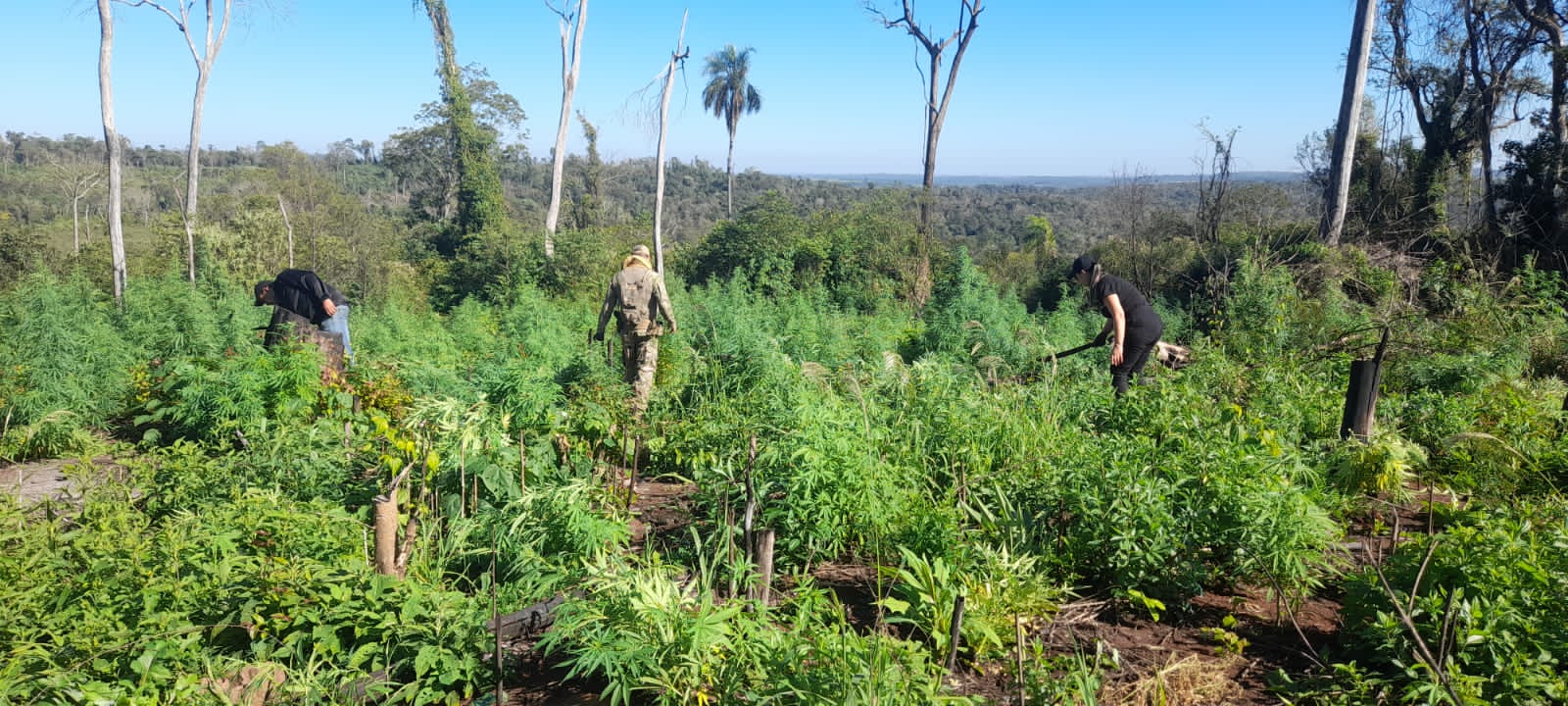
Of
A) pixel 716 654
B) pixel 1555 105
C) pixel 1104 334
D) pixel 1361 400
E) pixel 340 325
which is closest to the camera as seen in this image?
pixel 716 654

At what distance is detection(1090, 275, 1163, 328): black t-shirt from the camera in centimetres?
662

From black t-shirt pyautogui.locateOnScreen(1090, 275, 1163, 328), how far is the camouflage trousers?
12.6 feet

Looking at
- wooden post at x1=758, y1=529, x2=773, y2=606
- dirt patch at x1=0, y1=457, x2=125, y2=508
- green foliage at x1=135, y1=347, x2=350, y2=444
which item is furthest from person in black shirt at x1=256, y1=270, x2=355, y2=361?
wooden post at x1=758, y1=529, x2=773, y2=606

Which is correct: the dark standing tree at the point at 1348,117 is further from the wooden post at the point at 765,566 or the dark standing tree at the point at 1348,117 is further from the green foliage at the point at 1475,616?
the wooden post at the point at 765,566

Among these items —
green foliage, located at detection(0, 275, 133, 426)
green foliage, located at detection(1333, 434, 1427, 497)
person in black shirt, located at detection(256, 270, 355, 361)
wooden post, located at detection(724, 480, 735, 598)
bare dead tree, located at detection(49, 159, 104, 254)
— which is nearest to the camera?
wooden post, located at detection(724, 480, 735, 598)

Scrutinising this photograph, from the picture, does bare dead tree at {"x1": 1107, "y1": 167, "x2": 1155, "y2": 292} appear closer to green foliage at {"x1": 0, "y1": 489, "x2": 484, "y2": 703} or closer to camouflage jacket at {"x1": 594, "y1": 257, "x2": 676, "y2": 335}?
camouflage jacket at {"x1": 594, "y1": 257, "x2": 676, "y2": 335}

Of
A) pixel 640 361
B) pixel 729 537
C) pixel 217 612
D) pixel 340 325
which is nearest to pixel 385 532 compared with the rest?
pixel 217 612

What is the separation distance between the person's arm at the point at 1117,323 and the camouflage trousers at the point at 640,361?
12.8ft

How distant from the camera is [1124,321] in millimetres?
6652

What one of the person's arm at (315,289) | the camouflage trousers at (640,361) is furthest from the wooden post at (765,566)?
the person's arm at (315,289)

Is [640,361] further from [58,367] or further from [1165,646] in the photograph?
[1165,646]

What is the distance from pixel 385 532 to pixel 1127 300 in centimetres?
573

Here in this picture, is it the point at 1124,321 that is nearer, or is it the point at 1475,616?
the point at 1475,616

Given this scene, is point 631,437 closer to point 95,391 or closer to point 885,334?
point 95,391
